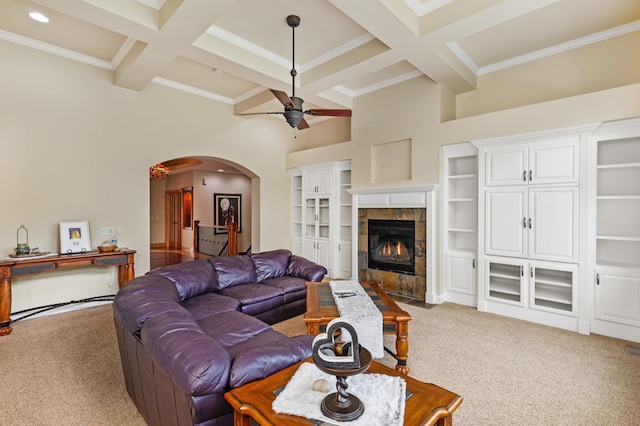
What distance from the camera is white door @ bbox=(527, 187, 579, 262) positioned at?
376 centimetres

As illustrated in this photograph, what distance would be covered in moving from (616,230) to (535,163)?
1.19 metres

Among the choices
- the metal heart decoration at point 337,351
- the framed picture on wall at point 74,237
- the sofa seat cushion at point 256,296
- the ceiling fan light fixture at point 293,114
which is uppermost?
the ceiling fan light fixture at point 293,114

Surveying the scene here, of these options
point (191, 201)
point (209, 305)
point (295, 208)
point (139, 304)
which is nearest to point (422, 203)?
point (295, 208)

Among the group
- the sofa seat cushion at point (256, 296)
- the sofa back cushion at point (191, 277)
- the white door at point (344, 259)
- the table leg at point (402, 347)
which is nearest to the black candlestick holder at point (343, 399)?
the table leg at point (402, 347)

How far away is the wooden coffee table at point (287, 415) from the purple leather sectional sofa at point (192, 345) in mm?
95

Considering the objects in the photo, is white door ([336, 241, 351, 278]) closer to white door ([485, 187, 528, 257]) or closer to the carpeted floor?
the carpeted floor

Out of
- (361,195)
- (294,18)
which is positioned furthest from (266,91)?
(361,195)

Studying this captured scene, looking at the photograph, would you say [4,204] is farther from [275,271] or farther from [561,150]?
[561,150]

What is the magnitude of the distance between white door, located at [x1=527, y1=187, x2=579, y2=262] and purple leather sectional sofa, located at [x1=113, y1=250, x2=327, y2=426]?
339 centimetres

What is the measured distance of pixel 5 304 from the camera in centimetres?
361

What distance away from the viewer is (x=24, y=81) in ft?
13.4

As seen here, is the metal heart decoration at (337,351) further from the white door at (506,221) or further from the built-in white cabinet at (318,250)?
the built-in white cabinet at (318,250)

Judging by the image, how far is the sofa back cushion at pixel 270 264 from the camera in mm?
4383

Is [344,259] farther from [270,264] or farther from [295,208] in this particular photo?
[270,264]
